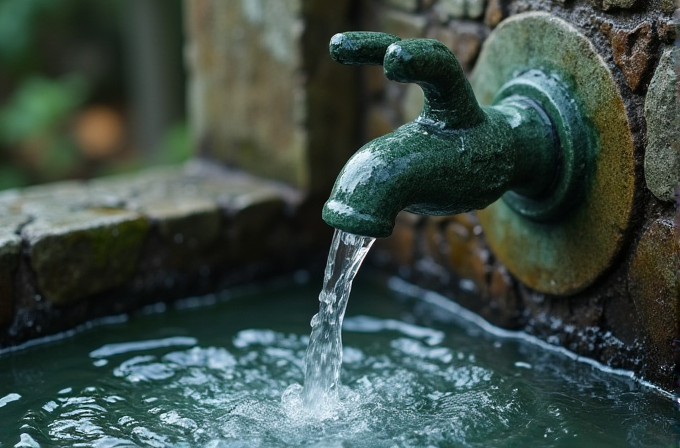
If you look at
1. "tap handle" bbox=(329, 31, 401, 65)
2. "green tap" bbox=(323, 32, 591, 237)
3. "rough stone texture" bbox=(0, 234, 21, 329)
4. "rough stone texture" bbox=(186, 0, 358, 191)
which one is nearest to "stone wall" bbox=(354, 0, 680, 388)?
"green tap" bbox=(323, 32, 591, 237)

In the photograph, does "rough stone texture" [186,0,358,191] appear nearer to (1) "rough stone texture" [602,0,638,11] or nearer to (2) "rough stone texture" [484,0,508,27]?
(2) "rough stone texture" [484,0,508,27]

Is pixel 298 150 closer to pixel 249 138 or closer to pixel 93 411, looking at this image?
pixel 249 138

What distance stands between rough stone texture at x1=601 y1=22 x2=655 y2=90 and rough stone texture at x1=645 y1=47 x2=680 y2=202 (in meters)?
0.04

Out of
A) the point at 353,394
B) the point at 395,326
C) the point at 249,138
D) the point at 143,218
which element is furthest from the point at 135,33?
the point at 353,394

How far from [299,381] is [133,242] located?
30.0 inches

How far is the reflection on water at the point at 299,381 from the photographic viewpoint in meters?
1.64

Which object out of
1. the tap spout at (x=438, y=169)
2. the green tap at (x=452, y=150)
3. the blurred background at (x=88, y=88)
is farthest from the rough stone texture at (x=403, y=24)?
the blurred background at (x=88, y=88)

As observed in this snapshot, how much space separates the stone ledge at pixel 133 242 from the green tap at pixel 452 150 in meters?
1.02

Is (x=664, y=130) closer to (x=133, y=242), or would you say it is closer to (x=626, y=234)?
(x=626, y=234)

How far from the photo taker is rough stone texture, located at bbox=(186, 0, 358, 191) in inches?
107

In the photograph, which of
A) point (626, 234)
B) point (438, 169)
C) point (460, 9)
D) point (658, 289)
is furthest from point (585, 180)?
point (460, 9)

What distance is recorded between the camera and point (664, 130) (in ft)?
5.38

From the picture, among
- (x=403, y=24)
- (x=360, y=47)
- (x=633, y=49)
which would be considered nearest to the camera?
(x=360, y=47)

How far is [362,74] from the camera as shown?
286cm
